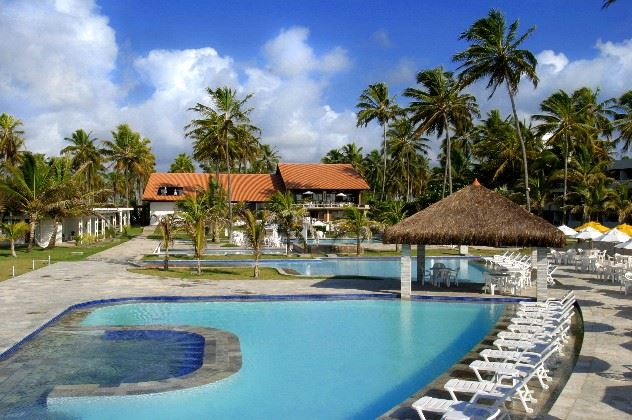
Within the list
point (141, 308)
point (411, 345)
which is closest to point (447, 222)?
point (411, 345)

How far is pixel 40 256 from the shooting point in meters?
28.3

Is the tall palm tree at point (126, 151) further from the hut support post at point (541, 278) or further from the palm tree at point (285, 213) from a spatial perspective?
the hut support post at point (541, 278)

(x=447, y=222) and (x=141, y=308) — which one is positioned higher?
(x=447, y=222)

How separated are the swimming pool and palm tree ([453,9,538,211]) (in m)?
4.98

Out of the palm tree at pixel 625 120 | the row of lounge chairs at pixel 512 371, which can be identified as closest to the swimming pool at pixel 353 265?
the row of lounge chairs at pixel 512 371

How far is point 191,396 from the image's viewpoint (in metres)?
9.02

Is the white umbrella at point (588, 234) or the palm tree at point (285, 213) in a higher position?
the palm tree at point (285, 213)

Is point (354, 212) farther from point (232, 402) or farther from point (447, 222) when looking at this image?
point (232, 402)

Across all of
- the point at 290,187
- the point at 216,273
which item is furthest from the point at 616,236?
the point at 290,187

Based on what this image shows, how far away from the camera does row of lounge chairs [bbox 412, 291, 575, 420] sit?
706cm

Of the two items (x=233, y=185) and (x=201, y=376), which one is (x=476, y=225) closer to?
(x=201, y=376)

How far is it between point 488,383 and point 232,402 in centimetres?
371

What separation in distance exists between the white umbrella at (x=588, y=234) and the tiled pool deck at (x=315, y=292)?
150 cm

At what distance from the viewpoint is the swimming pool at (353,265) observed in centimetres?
2391
